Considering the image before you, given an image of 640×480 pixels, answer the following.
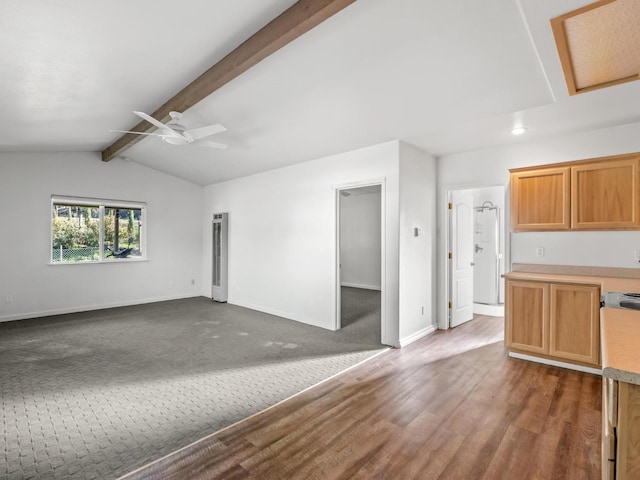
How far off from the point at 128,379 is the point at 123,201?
178 inches

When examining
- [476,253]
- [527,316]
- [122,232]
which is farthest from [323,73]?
[122,232]

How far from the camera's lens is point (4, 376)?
3201 millimetres

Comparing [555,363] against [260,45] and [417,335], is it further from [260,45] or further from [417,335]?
[260,45]

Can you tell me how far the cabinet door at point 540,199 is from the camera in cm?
353

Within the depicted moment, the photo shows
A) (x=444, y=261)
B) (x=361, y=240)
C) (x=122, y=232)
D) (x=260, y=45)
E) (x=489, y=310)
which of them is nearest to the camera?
(x=260, y=45)

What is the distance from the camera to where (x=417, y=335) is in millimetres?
4289

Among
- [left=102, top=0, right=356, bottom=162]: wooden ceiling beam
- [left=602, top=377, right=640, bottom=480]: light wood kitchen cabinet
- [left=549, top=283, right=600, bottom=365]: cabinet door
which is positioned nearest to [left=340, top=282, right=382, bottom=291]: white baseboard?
[left=549, top=283, right=600, bottom=365]: cabinet door

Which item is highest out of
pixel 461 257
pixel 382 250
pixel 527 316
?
pixel 382 250

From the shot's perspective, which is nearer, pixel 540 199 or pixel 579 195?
pixel 579 195

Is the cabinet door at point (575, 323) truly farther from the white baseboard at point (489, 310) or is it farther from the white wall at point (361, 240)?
the white wall at point (361, 240)

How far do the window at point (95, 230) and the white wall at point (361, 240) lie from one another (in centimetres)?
507

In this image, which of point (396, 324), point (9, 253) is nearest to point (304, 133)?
point (396, 324)

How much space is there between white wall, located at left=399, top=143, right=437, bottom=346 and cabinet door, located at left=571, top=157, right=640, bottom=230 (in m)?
1.64

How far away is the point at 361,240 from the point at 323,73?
6.25 metres
